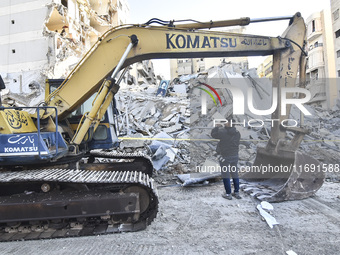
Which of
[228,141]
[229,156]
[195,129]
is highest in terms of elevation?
[195,129]

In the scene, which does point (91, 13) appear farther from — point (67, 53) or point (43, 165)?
point (43, 165)

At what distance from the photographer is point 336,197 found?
512cm

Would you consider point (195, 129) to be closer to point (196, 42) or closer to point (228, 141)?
point (228, 141)

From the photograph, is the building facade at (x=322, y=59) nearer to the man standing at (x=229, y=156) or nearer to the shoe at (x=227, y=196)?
the man standing at (x=229, y=156)

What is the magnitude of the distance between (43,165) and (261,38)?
4.44 m

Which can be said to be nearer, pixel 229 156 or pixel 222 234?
pixel 222 234

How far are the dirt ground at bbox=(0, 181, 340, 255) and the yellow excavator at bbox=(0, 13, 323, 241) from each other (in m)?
0.25

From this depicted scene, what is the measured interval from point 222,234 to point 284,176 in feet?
8.75

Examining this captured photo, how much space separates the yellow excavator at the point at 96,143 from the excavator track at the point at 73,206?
0.01 metres

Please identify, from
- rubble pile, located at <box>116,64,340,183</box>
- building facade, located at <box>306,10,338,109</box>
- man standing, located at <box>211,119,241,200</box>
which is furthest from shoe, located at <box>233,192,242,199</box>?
building facade, located at <box>306,10,338,109</box>

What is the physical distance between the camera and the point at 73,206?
3.78 m

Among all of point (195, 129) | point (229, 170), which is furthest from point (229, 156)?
point (195, 129)

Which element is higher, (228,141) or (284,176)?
(228,141)

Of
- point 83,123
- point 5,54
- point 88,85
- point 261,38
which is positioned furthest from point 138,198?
point 5,54
